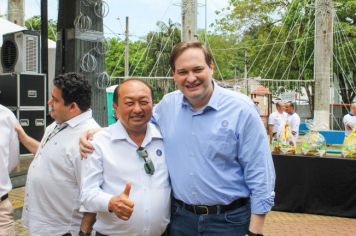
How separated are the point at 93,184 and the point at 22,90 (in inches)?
199

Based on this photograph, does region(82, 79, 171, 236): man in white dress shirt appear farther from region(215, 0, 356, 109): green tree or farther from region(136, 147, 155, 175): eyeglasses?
region(215, 0, 356, 109): green tree

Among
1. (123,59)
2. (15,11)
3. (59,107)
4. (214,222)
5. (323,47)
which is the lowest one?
(214,222)

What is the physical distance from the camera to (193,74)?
2.39 meters

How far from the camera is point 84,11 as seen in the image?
232 inches

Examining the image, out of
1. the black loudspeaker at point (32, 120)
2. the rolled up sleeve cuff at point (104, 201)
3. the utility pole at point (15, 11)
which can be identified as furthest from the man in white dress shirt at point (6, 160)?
the utility pole at point (15, 11)

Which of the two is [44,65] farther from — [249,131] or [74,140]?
[249,131]

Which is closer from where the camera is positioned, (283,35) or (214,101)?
(214,101)

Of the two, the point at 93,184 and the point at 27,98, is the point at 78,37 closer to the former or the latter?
the point at 27,98

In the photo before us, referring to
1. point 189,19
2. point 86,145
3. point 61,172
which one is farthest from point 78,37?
point 189,19

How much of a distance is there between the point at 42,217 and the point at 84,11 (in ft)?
11.5

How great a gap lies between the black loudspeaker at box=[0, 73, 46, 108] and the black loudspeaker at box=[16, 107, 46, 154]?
10 cm

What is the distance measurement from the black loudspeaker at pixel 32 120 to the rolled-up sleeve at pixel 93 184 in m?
4.91

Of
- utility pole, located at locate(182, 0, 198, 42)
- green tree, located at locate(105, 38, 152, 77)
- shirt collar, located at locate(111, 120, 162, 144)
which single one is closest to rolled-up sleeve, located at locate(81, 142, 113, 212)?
shirt collar, located at locate(111, 120, 162, 144)

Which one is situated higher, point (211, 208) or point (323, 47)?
point (323, 47)
